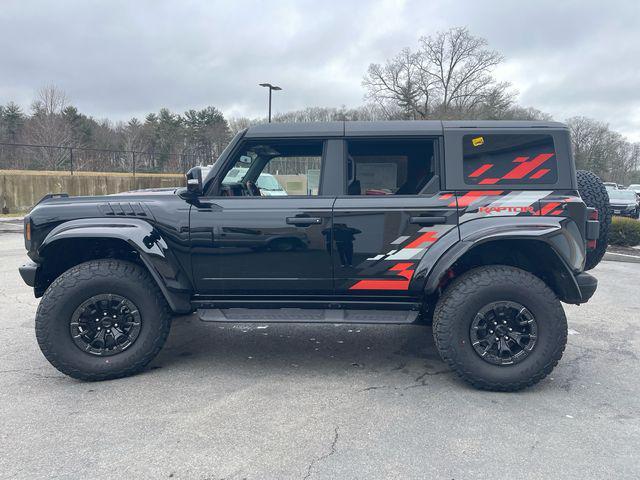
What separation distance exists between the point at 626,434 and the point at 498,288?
114cm

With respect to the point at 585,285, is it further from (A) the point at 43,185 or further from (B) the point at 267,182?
(A) the point at 43,185

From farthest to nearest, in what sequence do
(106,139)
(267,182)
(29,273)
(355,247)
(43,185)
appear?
(106,139) → (43,185) → (267,182) → (29,273) → (355,247)

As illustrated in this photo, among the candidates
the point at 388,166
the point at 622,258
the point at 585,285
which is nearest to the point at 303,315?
the point at 388,166

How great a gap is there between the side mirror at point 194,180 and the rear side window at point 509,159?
1994mm

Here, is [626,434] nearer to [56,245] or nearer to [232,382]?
[232,382]

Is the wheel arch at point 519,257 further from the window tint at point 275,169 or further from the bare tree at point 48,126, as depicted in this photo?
the bare tree at point 48,126

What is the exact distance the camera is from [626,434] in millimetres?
2826

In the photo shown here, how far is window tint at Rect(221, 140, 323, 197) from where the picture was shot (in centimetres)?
366

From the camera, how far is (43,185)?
57.1 ft

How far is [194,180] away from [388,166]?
150 centimetres

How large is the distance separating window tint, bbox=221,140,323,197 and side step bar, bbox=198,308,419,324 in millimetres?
925

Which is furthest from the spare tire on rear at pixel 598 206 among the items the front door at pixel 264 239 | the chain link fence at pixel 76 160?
the chain link fence at pixel 76 160

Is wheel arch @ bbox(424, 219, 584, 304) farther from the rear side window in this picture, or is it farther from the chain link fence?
the chain link fence

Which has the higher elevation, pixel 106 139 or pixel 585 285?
pixel 106 139
